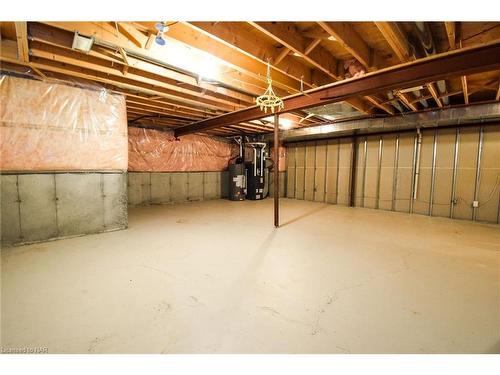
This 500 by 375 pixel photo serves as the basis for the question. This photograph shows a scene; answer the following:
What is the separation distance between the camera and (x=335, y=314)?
1.54m

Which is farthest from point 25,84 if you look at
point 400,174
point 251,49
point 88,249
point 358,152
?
point 400,174

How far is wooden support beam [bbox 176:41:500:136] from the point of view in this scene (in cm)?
205

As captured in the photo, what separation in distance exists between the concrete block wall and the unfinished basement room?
132cm

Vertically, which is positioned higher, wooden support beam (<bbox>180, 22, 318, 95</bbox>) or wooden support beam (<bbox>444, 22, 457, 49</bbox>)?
wooden support beam (<bbox>180, 22, 318, 95</bbox>)

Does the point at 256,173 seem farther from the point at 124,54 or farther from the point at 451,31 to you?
the point at 451,31

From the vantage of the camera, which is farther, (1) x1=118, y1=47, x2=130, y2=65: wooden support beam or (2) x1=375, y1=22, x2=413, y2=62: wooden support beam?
(1) x1=118, y1=47, x2=130, y2=65: wooden support beam

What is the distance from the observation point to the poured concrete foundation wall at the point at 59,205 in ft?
9.07

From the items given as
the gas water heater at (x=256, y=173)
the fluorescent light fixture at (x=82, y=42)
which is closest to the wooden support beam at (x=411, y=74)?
the fluorescent light fixture at (x=82, y=42)

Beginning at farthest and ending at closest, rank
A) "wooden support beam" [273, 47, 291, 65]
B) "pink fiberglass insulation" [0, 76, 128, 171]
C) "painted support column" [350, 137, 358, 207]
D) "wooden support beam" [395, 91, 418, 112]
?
"painted support column" [350, 137, 358, 207] → "wooden support beam" [395, 91, 418, 112] → "pink fiberglass insulation" [0, 76, 128, 171] → "wooden support beam" [273, 47, 291, 65]

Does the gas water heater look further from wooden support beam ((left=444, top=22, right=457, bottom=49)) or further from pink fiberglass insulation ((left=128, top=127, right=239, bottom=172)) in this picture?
wooden support beam ((left=444, top=22, right=457, bottom=49))

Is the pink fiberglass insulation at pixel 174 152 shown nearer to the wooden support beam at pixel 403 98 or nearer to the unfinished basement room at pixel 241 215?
the unfinished basement room at pixel 241 215

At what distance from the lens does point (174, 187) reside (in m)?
6.64

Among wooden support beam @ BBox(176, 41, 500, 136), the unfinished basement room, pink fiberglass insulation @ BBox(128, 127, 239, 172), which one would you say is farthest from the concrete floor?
pink fiberglass insulation @ BBox(128, 127, 239, 172)
